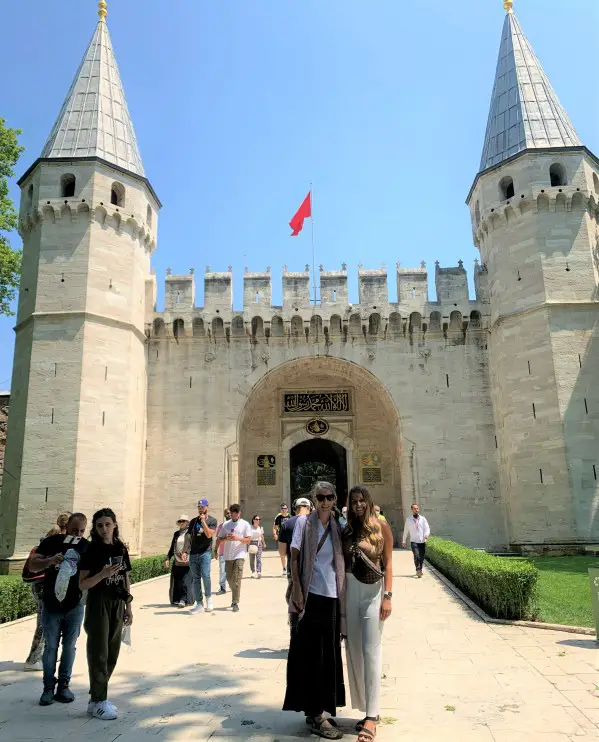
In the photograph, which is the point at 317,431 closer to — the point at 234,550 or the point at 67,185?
the point at 67,185

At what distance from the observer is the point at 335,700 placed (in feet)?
13.2

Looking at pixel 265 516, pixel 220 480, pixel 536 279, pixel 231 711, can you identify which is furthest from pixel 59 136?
pixel 231 711

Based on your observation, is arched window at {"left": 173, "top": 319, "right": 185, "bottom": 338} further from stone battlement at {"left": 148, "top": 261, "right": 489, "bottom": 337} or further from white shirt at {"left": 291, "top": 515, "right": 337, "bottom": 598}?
white shirt at {"left": 291, "top": 515, "right": 337, "bottom": 598}

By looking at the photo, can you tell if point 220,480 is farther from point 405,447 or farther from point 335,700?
point 335,700

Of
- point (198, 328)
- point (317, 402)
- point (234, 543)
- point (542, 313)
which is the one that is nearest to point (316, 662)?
point (234, 543)

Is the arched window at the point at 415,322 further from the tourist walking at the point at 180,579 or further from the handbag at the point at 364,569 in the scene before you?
the handbag at the point at 364,569

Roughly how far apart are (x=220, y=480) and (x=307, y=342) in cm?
540

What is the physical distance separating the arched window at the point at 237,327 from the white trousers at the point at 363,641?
16.6 metres

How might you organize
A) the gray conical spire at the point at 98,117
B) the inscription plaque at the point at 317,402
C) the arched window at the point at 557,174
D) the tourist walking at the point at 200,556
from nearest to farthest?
the tourist walking at the point at 200,556 → the arched window at the point at 557,174 → the gray conical spire at the point at 98,117 → the inscription plaque at the point at 317,402

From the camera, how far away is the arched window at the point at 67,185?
1911 cm

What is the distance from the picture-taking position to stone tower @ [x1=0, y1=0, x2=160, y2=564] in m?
16.6

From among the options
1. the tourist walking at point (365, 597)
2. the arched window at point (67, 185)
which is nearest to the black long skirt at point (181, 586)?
the tourist walking at point (365, 597)

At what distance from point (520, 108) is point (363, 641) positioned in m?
21.2

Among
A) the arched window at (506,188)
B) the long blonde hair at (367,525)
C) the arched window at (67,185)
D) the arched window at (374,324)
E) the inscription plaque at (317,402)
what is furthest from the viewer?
the inscription plaque at (317,402)
